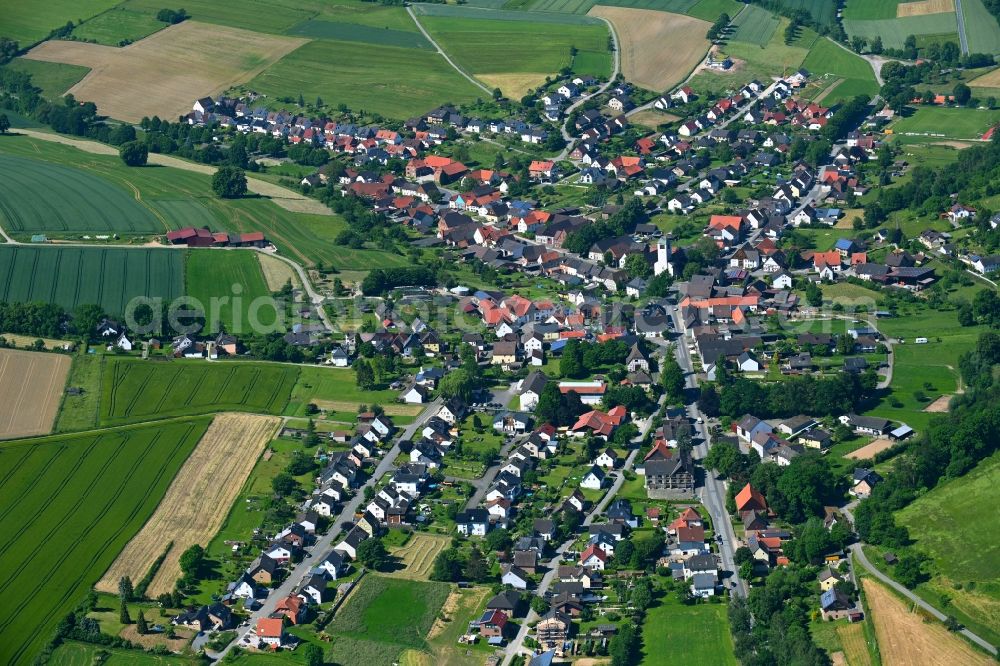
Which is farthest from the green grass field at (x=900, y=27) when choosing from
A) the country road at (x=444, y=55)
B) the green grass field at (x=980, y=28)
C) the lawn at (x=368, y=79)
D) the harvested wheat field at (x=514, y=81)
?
the lawn at (x=368, y=79)

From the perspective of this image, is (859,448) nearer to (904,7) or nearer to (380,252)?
(380,252)

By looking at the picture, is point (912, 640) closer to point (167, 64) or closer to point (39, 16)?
point (167, 64)

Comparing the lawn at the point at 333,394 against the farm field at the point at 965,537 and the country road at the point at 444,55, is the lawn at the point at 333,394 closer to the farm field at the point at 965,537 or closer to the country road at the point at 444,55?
the farm field at the point at 965,537

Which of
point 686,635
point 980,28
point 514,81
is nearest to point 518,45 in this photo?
point 514,81

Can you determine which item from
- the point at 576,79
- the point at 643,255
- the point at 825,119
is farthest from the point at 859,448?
the point at 576,79

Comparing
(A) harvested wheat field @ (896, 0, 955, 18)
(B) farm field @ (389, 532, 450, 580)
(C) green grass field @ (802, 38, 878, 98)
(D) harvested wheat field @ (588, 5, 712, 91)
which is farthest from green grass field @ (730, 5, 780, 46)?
(B) farm field @ (389, 532, 450, 580)

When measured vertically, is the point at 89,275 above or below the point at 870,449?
above

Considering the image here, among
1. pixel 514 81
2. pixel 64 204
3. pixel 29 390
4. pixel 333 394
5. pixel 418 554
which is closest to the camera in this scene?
pixel 418 554

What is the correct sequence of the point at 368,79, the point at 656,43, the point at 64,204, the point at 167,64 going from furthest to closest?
1. the point at 656,43
2. the point at 167,64
3. the point at 368,79
4. the point at 64,204
